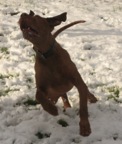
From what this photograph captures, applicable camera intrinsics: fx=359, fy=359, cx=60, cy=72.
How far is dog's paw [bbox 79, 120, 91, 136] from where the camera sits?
3953 mm

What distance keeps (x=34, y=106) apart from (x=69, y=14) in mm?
Answer: 4693

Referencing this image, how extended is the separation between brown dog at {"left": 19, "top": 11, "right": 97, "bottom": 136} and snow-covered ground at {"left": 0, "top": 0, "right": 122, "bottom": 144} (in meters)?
0.33

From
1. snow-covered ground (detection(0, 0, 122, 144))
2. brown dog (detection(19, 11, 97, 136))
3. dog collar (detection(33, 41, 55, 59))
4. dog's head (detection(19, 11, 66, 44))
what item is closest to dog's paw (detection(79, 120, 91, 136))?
brown dog (detection(19, 11, 97, 136))

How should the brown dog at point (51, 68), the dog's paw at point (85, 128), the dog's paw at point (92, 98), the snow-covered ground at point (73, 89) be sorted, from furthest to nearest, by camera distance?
the dog's paw at point (92, 98) < the snow-covered ground at point (73, 89) < the dog's paw at point (85, 128) < the brown dog at point (51, 68)

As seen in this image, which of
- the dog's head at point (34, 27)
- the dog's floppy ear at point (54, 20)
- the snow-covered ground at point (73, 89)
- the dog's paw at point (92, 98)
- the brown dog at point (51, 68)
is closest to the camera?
the dog's head at point (34, 27)

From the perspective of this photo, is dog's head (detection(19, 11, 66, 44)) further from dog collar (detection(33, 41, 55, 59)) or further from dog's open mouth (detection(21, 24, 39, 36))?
dog collar (detection(33, 41, 55, 59))

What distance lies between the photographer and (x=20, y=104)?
15.8 ft

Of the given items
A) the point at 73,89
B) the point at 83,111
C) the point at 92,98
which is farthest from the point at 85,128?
the point at 73,89

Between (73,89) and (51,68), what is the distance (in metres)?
1.44

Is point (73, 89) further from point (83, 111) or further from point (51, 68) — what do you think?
point (51, 68)

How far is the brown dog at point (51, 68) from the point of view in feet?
12.1

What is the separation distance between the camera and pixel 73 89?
17.2 ft

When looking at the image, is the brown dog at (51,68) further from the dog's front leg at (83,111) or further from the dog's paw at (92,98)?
the dog's paw at (92,98)

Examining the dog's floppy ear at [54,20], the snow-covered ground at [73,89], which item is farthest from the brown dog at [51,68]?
the snow-covered ground at [73,89]
